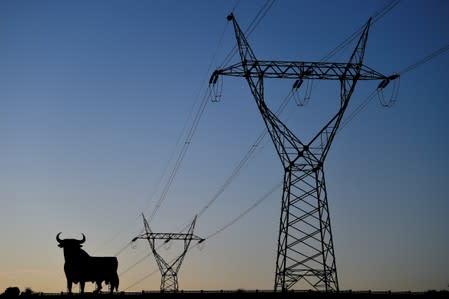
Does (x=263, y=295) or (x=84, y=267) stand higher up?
(x=84, y=267)

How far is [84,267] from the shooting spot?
41.5 m

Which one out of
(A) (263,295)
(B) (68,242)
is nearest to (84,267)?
(B) (68,242)

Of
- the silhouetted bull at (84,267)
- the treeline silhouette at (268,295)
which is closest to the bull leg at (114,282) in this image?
the silhouetted bull at (84,267)

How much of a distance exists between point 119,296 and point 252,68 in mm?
14808

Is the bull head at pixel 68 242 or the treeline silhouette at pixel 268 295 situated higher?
the bull head at pixel 68 242

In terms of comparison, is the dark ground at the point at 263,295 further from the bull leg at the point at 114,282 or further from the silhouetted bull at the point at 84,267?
the bull leg at the point at 114,282

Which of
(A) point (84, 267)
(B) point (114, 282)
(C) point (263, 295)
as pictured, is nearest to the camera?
(C) point (263, 295)

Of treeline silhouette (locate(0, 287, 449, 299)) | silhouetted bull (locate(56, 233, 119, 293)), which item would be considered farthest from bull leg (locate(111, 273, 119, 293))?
treeline silhouette (locate(0, 287, 449, 299))

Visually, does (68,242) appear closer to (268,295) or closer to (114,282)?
(114,282)

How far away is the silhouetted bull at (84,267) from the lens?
4091cm

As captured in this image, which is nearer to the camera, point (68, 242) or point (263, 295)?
point (263, 295)

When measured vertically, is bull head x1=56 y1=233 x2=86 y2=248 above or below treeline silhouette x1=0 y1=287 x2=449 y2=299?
above

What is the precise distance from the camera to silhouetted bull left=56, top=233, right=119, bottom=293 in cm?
4091

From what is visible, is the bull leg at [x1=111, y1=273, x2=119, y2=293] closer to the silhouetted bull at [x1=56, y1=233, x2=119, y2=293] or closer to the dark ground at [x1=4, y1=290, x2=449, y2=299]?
the silhouetted bull at [x1=56, y1=233, x2=119, y2=293]
